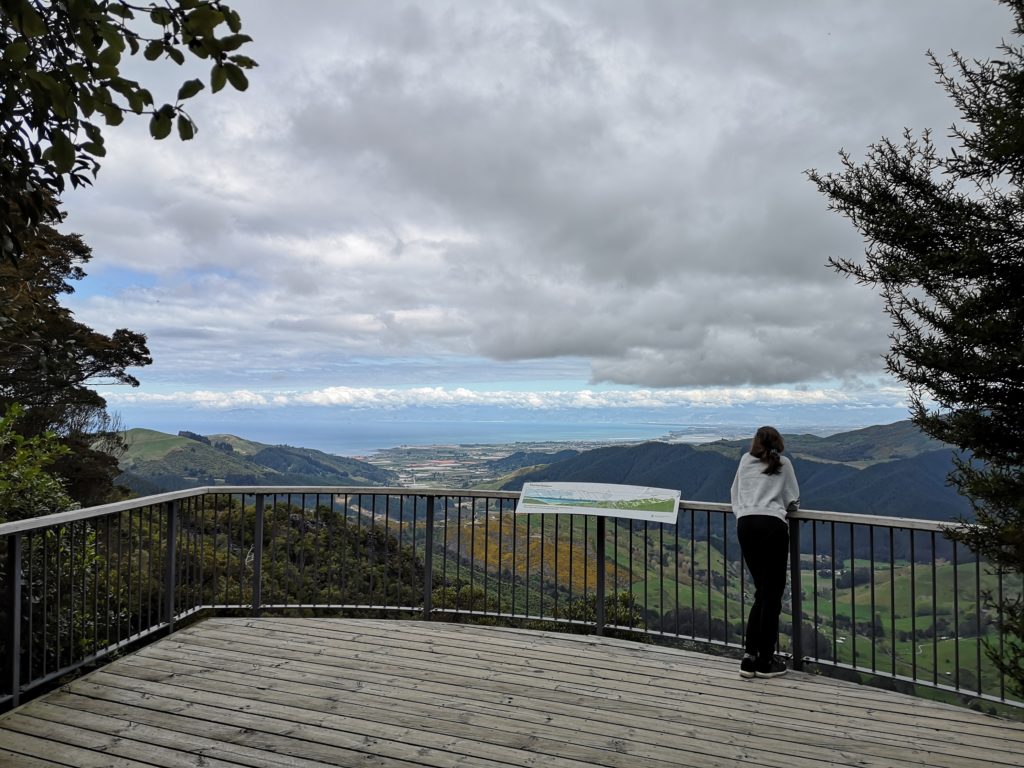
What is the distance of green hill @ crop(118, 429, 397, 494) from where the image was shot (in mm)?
33500

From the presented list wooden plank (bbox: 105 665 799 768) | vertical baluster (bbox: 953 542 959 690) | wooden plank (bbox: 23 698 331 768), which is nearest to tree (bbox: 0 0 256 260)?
wooden plank (bbox: 23 698 331 768)

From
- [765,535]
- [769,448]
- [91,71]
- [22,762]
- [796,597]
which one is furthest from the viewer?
[796,597]

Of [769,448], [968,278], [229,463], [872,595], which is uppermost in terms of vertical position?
[968,278]

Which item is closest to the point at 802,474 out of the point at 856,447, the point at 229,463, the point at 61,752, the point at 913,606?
the point at 856,447

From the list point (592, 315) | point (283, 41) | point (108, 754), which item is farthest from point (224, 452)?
point (108, 754)

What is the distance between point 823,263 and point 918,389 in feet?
2.91

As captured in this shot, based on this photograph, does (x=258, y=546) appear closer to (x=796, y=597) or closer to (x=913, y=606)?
(x=796, y=597)

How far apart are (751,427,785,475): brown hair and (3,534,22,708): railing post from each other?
4.58m

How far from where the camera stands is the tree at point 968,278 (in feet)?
8.93

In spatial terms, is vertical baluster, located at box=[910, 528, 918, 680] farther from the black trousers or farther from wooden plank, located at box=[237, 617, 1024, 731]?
the black trousers

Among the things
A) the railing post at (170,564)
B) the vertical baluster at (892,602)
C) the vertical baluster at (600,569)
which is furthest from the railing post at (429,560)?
the vertical baluster at (892,602)

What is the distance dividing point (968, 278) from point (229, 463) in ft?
131

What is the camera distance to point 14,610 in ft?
10.6

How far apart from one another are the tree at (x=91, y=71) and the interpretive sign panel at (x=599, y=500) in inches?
152
